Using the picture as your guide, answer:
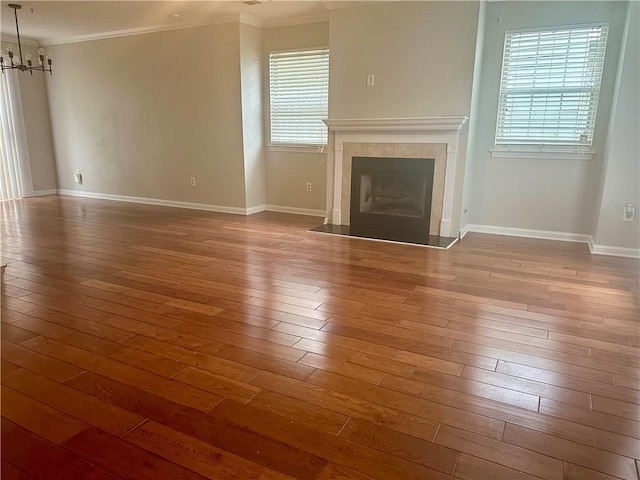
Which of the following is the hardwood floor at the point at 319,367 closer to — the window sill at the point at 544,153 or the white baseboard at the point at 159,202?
the window sill at the point at 544,153

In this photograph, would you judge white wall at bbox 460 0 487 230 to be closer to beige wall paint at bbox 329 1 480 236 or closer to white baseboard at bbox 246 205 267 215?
beige wall paint at bbox 329 1 480 236

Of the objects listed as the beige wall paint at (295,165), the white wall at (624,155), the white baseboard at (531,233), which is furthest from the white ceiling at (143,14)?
the white baseboard at (531,233)

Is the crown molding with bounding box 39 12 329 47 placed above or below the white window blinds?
above

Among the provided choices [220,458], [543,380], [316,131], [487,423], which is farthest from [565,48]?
[220,458]

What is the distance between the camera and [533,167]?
4.62m

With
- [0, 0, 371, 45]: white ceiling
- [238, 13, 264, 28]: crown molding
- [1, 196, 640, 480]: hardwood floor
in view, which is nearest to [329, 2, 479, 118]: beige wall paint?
[0, 0, 371, 45]: white ceiling

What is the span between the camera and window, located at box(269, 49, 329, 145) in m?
5.53

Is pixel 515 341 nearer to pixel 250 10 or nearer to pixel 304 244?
pixel 304 244

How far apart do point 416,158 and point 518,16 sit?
1.75 meters

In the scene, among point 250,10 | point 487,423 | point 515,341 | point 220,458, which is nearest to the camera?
point 220,458

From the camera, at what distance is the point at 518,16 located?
4402 millimetres

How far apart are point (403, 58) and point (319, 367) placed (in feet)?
12.0

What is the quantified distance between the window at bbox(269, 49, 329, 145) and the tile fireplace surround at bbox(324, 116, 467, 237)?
2.44ft

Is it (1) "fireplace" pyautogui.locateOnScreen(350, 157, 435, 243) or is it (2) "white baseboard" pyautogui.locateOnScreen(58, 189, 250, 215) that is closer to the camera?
(1) "fireplace" pyautogui.locateOnScreen(350, 157, 435, 243)
